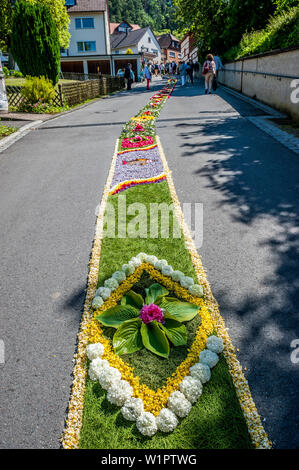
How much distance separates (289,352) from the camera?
2961 mm

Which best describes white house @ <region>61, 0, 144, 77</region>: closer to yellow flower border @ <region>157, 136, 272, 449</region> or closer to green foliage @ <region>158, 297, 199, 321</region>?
yellow flower border @ <region>157, 136, 272, 449</region>

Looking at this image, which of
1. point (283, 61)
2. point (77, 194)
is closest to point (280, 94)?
point (283, 61)

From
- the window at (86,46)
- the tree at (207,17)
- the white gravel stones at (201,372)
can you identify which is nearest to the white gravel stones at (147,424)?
the white gravel stones at (201,372)

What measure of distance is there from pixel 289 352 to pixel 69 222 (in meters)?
4.03

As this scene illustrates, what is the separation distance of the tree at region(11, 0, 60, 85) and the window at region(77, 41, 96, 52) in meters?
39.6

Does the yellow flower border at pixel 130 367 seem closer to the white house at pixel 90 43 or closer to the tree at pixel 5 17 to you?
the tree at pixel 5 17

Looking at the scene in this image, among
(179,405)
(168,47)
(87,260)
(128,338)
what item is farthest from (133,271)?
(168,47)

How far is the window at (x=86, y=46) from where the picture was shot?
5428cm

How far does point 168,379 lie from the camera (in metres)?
2.75

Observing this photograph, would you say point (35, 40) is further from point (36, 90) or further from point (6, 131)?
point (6, 131)

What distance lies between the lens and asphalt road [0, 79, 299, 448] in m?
2.67

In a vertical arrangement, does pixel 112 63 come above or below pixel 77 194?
above

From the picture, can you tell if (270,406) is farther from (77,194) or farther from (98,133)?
(98,133)

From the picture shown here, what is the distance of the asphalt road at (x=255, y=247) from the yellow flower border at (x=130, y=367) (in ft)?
0.93
